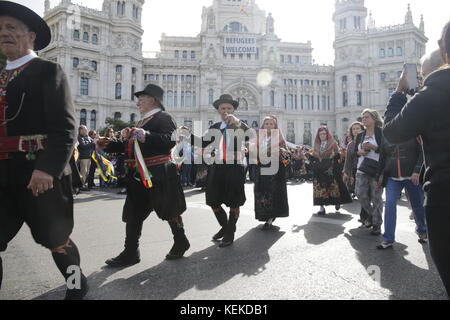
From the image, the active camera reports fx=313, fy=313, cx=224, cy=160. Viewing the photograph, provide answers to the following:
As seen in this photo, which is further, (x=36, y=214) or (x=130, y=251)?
(x=130, y=251)

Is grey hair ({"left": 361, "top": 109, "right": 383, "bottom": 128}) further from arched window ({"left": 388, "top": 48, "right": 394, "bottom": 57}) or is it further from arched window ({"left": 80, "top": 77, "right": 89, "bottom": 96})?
arched window ({"left": 388, "top": 48, "right": 394, "bottom": 57})

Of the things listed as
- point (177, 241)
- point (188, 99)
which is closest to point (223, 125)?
point (177, 241)

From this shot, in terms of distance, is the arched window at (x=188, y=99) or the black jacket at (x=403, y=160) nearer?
the black jacket at (x=403, y=160)

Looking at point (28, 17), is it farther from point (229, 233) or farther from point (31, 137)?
point (229, 233)

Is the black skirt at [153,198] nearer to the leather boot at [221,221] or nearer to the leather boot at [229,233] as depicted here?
the leather boot at [229,233]

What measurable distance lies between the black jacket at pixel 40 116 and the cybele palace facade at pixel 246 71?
46305 millimetres

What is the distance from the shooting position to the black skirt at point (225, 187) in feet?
14.8

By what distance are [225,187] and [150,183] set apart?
4.78ft

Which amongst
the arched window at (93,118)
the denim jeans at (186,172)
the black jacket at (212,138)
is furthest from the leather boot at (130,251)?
the arched window at (93,118)

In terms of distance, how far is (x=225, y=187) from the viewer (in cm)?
457

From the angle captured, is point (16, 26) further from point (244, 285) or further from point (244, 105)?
point (244, 105)

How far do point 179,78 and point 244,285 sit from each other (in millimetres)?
52399

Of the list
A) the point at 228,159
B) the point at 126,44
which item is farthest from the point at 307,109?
the point at 228,159
